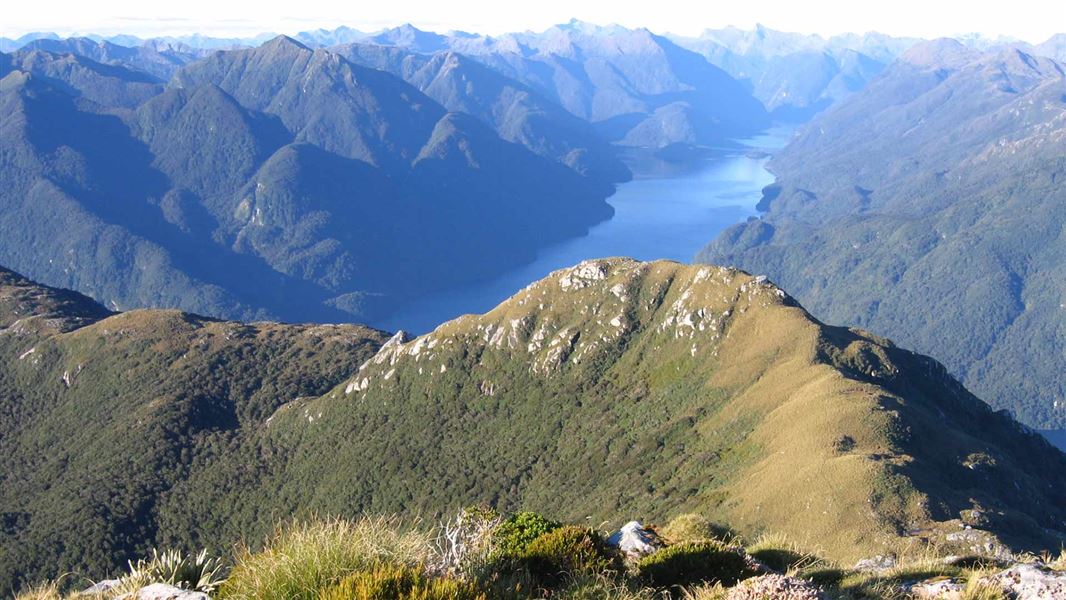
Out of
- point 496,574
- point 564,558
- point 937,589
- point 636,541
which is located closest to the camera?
point 496,574

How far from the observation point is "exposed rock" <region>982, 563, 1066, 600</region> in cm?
1529

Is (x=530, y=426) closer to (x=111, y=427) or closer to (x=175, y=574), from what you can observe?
(x=111, y=427)

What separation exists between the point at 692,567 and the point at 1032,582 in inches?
281

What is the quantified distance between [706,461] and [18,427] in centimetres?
15875

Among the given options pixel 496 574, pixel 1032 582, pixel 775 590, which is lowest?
pixel 496 574

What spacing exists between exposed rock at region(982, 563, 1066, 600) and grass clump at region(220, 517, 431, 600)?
39.3 feet

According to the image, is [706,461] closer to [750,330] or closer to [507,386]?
[750,330]

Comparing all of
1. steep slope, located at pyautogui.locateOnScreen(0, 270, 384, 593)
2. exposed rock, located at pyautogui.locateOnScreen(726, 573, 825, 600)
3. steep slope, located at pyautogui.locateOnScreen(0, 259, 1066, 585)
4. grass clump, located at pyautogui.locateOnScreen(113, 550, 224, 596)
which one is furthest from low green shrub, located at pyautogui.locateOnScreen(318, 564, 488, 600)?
steep slope, located at pyautogui.locateOnScreen(0, 270, 384, 593)

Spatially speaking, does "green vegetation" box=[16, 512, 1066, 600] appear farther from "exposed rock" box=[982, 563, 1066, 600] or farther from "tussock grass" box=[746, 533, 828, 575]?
"tussock grass" box=[746, 533, 828, 575]

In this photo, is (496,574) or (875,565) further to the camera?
(875,565)

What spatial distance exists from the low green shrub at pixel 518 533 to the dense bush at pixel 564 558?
41 centimetres

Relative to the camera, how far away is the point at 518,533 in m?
21.9

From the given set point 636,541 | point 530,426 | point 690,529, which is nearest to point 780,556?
point 636,541

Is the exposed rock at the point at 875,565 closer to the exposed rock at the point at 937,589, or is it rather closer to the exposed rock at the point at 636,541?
the exposed rock at the point at 937,589
